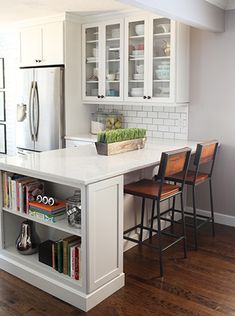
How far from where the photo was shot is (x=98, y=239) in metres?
2.63

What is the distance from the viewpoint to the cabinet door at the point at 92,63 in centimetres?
472

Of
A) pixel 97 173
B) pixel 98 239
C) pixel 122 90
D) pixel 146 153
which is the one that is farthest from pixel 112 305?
pixel 122 90

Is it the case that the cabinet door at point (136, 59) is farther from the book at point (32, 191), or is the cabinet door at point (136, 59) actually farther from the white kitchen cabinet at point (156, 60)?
the book at point (32, 191)

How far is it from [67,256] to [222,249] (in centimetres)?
155

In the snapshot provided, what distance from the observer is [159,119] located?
4.56 m

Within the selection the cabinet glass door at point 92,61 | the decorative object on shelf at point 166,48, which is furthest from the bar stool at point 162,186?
the cabinet glass door at point 92,61

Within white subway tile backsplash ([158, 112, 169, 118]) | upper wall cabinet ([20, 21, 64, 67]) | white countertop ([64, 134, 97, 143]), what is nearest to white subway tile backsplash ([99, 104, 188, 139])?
Result: white subway tile backsplash ([158, 112, 169, 118])

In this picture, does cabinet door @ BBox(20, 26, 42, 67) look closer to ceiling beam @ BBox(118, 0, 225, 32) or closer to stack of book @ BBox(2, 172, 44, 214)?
ceiling beam @ BBox(118, 0, 225, 32)

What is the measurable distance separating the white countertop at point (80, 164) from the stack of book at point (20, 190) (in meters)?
0.11

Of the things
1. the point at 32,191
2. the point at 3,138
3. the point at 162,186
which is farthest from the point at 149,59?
the point at 3,138

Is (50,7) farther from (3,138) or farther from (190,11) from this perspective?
(3,138)

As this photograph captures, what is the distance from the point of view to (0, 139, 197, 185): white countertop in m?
2.59

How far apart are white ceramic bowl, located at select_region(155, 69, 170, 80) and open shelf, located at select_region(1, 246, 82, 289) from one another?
87.9 inches

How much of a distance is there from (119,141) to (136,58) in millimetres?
1388
